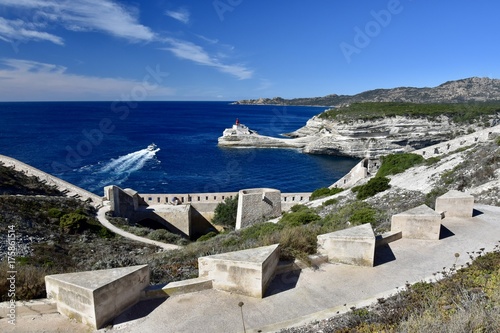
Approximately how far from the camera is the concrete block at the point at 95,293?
459cm

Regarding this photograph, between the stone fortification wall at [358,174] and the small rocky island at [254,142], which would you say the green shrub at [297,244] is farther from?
the small rocky island at [254,142]

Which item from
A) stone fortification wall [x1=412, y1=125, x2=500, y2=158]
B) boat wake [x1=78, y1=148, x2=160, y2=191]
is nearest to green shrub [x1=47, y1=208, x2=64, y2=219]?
boat wake [x1=78, y1=148, x2=160, y2=191]

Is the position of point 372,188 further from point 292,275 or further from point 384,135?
point 384,135

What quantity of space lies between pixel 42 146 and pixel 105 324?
66.7 metres

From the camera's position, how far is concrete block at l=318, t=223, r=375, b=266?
20.9 feet

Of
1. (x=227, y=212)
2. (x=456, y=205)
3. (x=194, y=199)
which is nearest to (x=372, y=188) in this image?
(x=456, y=205)

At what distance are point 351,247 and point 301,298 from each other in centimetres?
165

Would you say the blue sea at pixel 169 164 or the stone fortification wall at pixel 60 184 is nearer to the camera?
the stone fortification wall at pixel 60 184

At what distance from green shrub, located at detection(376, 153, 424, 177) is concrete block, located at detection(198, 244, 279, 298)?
2074 cm

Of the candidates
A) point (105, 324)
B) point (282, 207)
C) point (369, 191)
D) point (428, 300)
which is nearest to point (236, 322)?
point (105, 324)

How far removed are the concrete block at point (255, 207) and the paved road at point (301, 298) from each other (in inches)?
615

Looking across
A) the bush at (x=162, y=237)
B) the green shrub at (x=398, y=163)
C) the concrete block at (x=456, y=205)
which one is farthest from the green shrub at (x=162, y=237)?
the green shrub at (x=398, y=163)

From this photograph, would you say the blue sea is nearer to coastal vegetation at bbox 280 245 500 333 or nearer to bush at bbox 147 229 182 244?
bush at bbox 147 229 182 244

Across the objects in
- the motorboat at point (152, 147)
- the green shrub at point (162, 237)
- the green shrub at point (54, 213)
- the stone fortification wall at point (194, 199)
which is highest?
the motorboat at point (152, 147)
